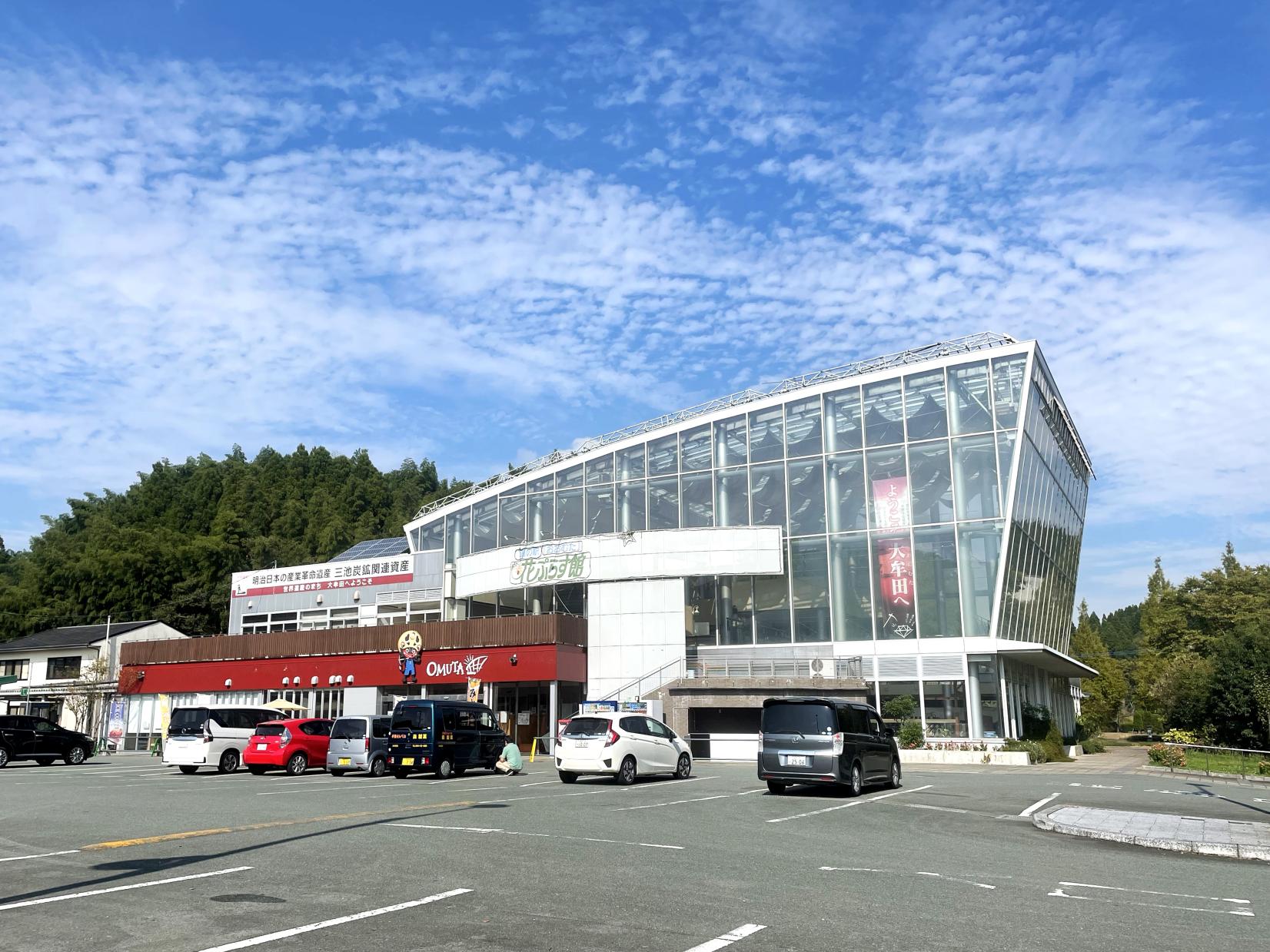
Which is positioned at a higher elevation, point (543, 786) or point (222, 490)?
point (222, 490)

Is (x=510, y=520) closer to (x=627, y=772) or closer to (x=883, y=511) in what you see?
(x=883, y=511)

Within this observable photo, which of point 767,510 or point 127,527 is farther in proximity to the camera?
point 127,527

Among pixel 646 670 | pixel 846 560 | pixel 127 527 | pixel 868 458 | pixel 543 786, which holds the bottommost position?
pixel 543 786

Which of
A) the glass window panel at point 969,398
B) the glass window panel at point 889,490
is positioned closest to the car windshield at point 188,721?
the glass window panel at point 889,490

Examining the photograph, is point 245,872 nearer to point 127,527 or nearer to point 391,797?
point 391,797

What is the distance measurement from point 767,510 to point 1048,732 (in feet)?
47.8

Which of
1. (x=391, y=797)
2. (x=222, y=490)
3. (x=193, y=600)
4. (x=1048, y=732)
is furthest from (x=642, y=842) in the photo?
(x=222, y=490)

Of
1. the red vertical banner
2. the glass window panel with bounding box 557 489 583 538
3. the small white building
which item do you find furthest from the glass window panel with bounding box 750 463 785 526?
the small white building

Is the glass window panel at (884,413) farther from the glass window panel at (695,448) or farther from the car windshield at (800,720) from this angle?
the car windshield at (800,720)

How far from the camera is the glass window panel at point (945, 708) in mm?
37375

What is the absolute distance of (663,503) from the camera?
148 ft

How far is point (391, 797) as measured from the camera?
20.0m

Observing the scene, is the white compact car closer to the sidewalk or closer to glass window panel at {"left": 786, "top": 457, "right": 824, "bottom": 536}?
the sidewalk

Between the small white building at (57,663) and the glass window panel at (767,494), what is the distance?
4062 cm
